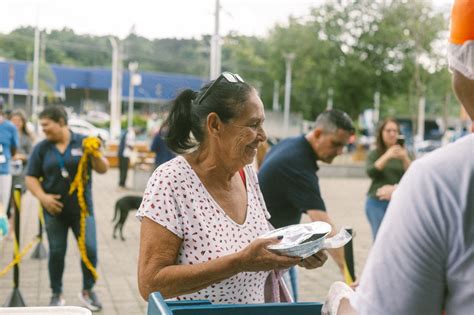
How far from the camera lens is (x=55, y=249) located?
236 inches

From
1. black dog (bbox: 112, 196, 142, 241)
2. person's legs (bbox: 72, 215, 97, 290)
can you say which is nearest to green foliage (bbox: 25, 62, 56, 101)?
black dog (bbox: 112, 196, 142, 241)

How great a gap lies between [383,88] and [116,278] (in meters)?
25.9

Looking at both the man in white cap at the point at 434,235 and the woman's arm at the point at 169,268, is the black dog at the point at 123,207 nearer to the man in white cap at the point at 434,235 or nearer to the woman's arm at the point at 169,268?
the woman's arm at the point at 169,268

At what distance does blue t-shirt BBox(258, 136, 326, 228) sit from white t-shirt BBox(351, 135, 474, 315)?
2.96m

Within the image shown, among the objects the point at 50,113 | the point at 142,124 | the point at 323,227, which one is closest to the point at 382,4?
the point at 142,124

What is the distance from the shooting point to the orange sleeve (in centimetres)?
106

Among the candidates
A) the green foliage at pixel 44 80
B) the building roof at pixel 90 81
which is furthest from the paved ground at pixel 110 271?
the building roof at pixel 90 81

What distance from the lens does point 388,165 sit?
6.93m

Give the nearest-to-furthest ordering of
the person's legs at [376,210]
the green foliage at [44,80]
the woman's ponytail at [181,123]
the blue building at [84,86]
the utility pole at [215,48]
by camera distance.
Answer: the woman's ponytail at [181,123], the person's legs at [376,210], the utility pole at [215,48], the green foliage at [44,80], the blue building at [84,86]

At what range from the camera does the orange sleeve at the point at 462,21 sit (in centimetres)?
106

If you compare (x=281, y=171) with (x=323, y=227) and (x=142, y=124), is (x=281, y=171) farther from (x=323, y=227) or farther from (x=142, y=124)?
(x=142, y=124)

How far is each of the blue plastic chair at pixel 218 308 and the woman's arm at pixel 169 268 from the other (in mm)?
142

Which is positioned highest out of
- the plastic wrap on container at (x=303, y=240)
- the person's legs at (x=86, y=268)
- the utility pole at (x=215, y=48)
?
the utility pole at (x=215, y=48)

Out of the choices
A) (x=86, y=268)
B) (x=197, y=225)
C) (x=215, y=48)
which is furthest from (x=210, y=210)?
(x=215, y=48)
